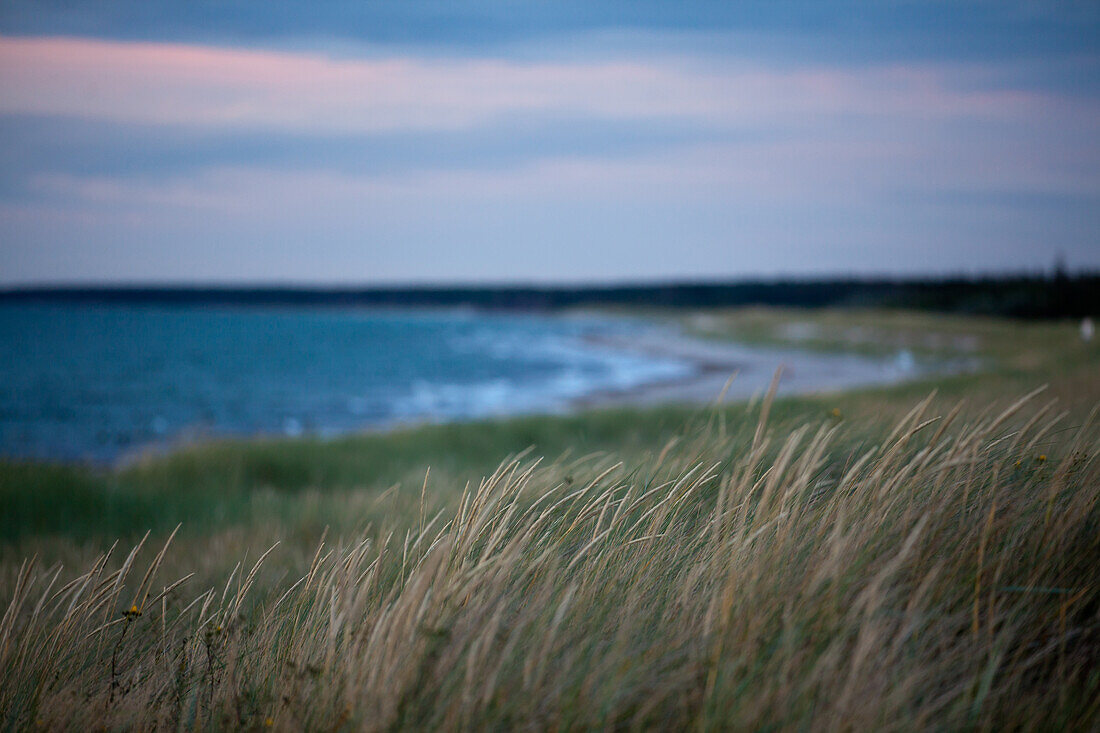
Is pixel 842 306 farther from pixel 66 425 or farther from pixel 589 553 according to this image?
pixel 589 553

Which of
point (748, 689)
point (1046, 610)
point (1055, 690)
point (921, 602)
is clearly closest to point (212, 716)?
point (748, 689)

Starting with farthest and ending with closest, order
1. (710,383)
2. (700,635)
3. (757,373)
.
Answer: (757,373) < (710,383) < (700,635)

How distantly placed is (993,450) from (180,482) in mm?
10347

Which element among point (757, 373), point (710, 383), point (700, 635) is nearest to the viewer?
point (700, 635)

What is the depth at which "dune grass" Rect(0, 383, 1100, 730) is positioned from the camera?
1775 mm

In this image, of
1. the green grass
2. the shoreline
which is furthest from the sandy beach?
the green grass

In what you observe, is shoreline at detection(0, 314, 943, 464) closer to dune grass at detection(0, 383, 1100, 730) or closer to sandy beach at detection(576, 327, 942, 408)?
sandy beach at detection(576, 327, 942, 408)

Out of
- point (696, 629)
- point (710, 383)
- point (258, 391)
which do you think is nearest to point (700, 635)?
point (696, 629)

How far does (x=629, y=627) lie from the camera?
1918 mm

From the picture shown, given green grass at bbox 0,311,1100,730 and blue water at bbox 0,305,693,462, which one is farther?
blue water at bbox 0,305,693,462

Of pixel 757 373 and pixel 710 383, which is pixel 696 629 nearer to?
pixel 710 383

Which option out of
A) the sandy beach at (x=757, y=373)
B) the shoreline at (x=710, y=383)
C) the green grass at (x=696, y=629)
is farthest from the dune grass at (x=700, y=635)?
the sandy beach at (x=757, y=373)

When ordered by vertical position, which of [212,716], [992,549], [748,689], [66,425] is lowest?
[66,425]

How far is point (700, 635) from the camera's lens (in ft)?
6.60
